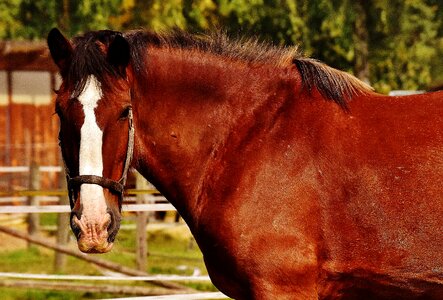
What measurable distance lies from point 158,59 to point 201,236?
98 centimetres

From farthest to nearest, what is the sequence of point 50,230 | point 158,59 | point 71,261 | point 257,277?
1. point 50,230
2. point 71,261
3. point 158,59
4. point 257,277

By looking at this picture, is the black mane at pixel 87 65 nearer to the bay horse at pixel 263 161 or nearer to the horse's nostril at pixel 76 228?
the bay horse at pixel 263 161

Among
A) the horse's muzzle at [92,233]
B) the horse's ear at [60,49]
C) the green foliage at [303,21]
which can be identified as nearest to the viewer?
the horse's muzzle at [92,233]

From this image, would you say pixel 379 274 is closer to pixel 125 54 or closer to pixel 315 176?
pixel 315 176

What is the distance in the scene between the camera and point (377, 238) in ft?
14.8

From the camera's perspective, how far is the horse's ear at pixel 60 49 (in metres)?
4.48

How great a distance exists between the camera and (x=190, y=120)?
185 inches

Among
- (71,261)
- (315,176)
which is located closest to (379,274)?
(315,176)

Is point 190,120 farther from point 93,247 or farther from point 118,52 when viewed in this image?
point 93,247

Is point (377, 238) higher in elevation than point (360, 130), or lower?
lower

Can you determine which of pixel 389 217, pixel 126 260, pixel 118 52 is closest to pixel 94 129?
pixel 118 52

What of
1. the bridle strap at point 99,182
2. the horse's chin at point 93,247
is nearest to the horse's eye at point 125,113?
the bridle strap at point 99,182

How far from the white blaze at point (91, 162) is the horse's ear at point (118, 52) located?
1.00 ft

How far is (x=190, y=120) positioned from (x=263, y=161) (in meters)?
0.46
